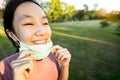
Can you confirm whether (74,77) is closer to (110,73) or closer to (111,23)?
(110,73)

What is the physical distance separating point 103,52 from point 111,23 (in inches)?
16.1

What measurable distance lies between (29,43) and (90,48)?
317cm

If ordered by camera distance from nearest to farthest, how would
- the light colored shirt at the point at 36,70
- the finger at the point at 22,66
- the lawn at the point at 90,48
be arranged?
the finger at the point at 22,66 → the light colored shirt at the point at 36,70 → the lawn at the point at 90,48

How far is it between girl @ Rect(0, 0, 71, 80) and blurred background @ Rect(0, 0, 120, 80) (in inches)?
101

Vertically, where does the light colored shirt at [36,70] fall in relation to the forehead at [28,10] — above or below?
below

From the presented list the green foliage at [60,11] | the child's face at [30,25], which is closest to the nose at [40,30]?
the child's face at [30,25]

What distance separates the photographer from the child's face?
104cm

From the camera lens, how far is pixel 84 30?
13.5ft

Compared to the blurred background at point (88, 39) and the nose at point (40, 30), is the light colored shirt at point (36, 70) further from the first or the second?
the blurred background at point (88, 39)

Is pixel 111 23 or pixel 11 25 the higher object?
pixel 11 25

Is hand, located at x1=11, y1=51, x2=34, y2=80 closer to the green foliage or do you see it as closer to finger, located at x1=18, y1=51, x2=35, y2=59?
finger, located at x1=18, y1=51, x2=35, y2=59

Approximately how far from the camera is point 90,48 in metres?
4.18

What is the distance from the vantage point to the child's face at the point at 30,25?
1045 millimetres

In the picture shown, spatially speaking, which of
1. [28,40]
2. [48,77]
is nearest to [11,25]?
[28,40]
